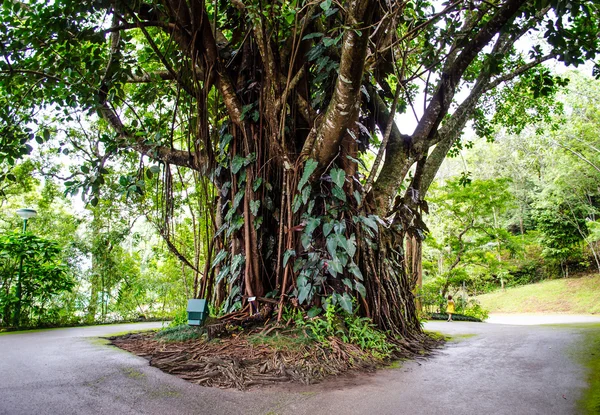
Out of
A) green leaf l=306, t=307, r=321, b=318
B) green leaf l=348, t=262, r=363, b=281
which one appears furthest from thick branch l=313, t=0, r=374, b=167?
green leaf l=306, t=307, r=321, b=318

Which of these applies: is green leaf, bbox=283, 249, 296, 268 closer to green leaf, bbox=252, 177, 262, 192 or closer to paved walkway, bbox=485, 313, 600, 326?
green leaf, bbox=252, 177, 262, 192

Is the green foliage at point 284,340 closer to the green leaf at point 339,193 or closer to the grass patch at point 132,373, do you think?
the grass patch at point 132,373

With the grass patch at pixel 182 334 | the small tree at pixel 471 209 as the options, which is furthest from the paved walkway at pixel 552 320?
the grass patch at pixel 182 334

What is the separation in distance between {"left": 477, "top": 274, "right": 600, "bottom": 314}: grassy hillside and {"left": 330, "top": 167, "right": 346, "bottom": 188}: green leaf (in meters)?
18.5

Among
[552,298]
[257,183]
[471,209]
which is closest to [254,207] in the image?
[257,183]

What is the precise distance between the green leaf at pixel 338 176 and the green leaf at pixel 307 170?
18cm

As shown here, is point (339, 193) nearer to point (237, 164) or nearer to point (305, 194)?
point (305, 194)

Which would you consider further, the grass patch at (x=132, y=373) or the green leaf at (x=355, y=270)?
the green leaf at (x=355, y=270)

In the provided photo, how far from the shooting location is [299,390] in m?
2.31

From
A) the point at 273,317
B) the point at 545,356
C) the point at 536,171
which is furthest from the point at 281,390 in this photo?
the point at 536,171

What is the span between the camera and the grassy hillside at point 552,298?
59.1 ft

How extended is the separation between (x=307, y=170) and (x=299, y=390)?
1.78m

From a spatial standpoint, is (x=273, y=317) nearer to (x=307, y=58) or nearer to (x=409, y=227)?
(x=409, y=227)

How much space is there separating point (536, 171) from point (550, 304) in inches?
414
